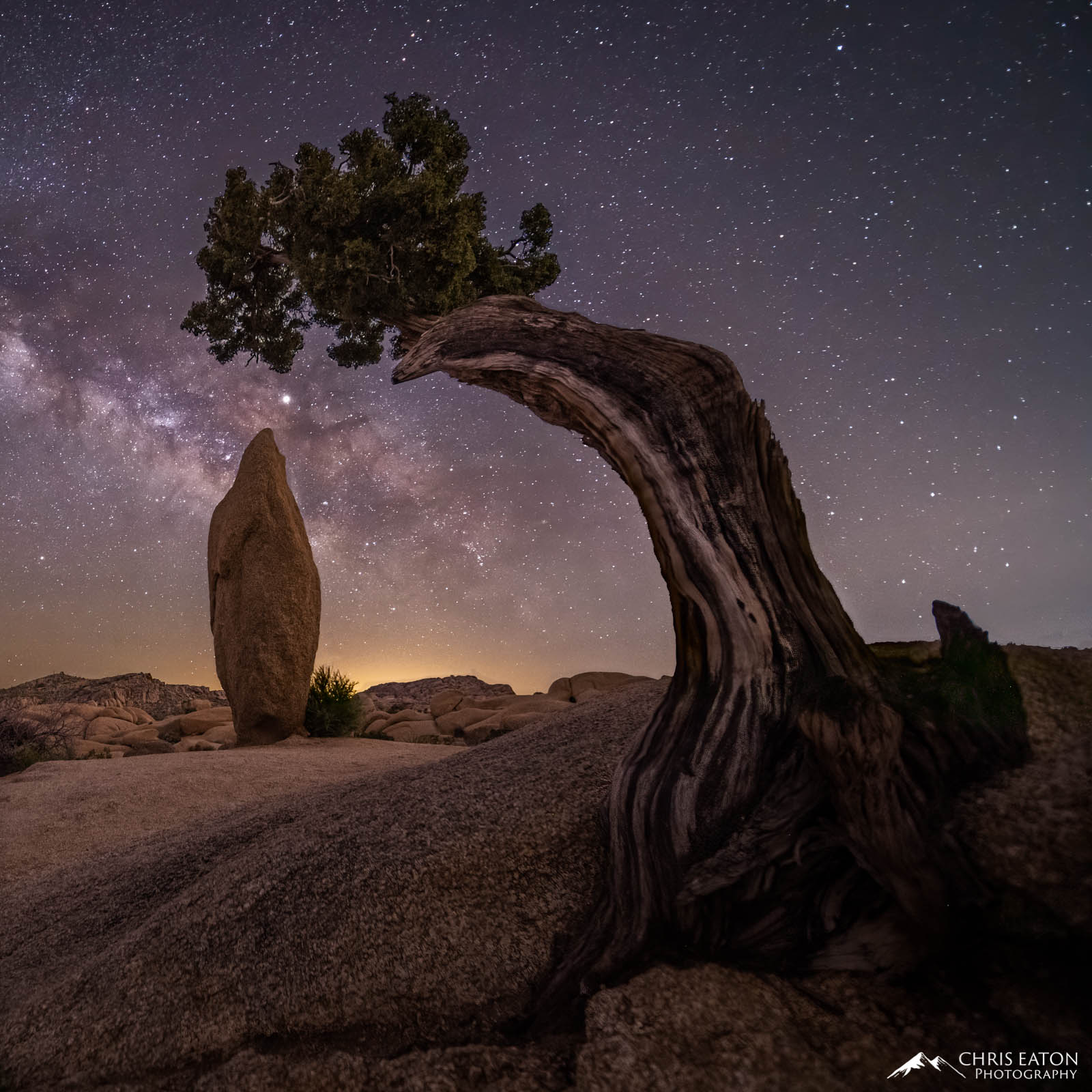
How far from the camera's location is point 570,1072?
1750 mm

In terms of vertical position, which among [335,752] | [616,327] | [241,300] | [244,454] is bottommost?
[335,752]

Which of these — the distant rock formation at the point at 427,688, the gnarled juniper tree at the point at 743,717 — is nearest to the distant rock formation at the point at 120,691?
the distant rock formation at the point at 427,688

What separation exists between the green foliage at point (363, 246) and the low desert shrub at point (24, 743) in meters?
6.81

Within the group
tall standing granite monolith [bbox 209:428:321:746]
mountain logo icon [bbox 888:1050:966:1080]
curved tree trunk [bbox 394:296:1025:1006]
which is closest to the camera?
mountain logo icon [bbox 888:1050:966:1080]

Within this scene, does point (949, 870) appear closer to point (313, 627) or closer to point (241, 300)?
point (241, 300)

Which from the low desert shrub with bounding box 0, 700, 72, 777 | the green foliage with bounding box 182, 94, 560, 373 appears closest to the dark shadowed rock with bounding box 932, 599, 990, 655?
the green foliage with bounding box 182, 94, 560, 373

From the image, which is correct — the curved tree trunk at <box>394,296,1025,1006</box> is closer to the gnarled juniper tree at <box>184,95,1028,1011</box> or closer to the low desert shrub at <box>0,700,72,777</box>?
the gnarled juniper tree at <box>184,95,1028,1011</box>

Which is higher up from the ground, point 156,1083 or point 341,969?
point 341,969

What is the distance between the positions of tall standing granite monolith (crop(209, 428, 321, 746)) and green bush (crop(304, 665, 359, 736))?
0.40m

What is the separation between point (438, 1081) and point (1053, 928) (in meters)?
1.85

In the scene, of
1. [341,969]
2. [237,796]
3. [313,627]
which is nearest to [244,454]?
[313,627]

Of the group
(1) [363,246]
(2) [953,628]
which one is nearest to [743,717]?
(2) [953,628]

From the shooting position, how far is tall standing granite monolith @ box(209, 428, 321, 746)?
10.6 m

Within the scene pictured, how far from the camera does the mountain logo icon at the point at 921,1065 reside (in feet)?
5.26
